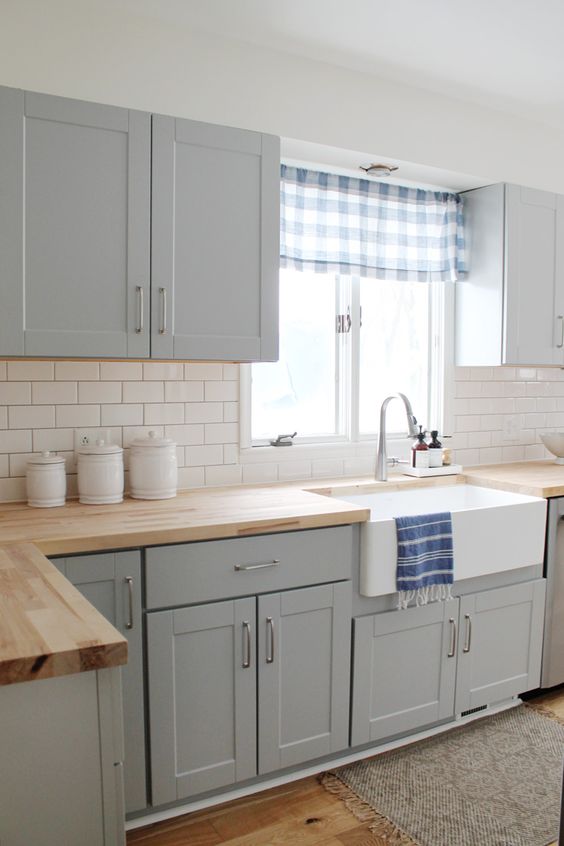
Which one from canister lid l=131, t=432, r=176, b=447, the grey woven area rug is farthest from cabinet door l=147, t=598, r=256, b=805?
canister lid l=131, t=432, r=176, b=447

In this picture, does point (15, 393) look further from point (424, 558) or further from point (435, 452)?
point (435, 452)

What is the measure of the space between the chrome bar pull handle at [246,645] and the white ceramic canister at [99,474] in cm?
66

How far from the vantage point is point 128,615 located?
2.16 meters

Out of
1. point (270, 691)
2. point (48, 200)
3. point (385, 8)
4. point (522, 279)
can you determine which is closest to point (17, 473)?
point (48, 200)

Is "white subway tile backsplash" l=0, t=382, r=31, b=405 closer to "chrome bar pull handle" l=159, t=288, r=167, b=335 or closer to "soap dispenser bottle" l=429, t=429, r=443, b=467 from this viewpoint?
"chrome bar pull handle" l=159, t=288, r=167, b=335

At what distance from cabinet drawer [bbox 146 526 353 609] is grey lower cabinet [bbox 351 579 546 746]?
274 mm

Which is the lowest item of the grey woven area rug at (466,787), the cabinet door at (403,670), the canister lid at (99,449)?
the grey woven area rug at (466,787)

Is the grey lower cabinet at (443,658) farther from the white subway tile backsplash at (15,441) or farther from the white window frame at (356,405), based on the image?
the white subway tile backsplash at (15,441)

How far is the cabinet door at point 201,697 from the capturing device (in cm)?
222

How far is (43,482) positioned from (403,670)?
1.46 m

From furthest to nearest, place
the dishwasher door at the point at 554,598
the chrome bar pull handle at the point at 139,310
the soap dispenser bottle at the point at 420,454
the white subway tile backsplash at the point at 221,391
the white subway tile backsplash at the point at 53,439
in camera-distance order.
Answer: the soap dispenser bottle at the point at 420,454 → the dishwasher door at the point at 554,598 → the white subway tile backsplash at the point at 221,391 → the white subway tile backsplash at the point at 53,439 → the chrome bar pull handle at the point at 139,310

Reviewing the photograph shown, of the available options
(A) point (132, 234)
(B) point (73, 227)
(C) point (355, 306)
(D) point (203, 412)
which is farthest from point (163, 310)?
(C) point (355, 306)

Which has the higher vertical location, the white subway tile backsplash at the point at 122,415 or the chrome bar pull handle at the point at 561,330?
the chrome bar pull handle at the point at 561,330

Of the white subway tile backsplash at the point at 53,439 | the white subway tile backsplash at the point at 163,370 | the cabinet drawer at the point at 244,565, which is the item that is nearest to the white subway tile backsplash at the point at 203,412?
the white subway tile backsplash at the point at 163,370
